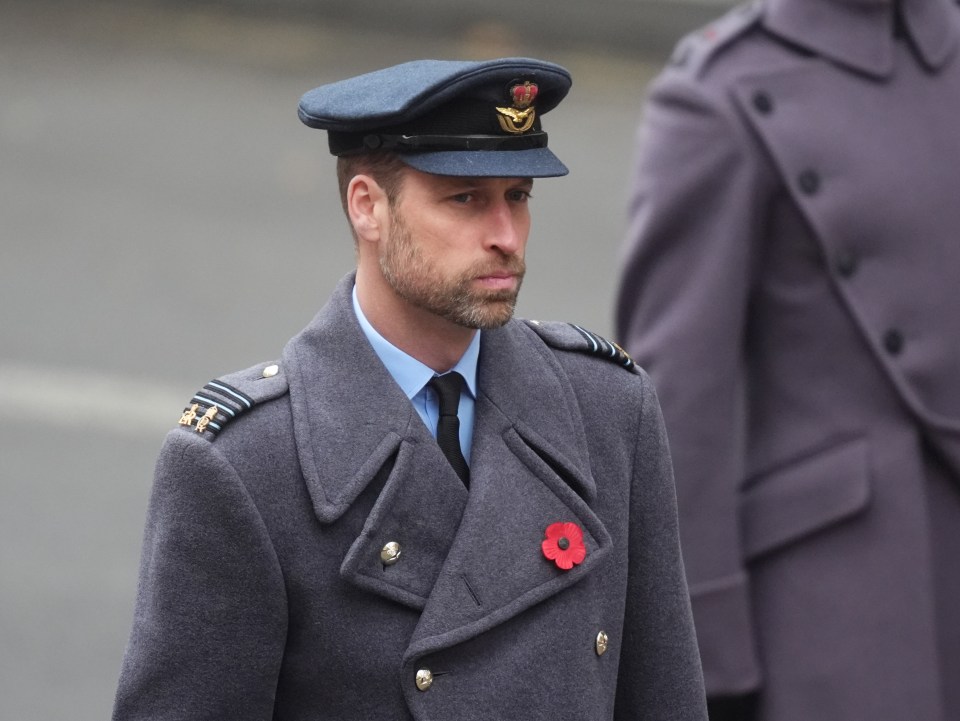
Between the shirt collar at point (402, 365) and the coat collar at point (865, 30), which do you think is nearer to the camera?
the shirt collar at point (402, 365)

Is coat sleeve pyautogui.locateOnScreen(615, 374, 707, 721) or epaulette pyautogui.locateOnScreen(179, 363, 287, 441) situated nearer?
epaulette pyautogui.locateOnScreen(179, 363, 287, 441)

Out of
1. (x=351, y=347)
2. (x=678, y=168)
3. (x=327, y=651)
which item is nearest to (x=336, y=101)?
(x=351, y=347)

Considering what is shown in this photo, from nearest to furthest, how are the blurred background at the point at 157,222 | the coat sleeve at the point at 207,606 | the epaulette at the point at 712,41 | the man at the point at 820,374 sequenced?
1. the coat sleeve at the point at 207,606
2. the man at the point at 820,374
3. the epaulette at the point at 712,41
4. the blurred background at the point at 157,222

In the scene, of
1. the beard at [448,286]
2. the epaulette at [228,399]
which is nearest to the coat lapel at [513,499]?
the beard at [448,286]

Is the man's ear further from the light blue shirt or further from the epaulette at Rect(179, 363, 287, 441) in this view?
the epaulette at Rect(179, 363, 287, 441)

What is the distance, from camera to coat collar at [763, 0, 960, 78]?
4117 millimetres

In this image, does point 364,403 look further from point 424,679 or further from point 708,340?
point 708,340

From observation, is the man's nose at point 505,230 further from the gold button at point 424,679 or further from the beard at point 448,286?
the gold button at point 424,679

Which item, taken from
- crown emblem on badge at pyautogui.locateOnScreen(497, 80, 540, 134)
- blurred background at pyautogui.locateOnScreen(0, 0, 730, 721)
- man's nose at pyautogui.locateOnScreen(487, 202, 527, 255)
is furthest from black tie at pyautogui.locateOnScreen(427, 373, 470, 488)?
blurred background at pyautogui.locateOnScreen(0, 0, 730, 721)

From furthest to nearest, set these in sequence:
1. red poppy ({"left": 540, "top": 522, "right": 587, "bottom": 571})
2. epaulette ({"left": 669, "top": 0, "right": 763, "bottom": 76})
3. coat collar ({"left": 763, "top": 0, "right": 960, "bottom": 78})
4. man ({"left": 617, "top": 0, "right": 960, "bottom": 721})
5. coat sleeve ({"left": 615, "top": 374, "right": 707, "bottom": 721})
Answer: epaulette ({"left": 669, "top": 0, "right": 763, "bottom": 76})
coat collar ({"left": 763, "top": 0, "right": 960, "bottom": 78})
man ({"left": 617, "top": 0, "right": 960, "bottom": 721})
coat sleeve ({"left": 615, "top": 374, "right": 707, "bottom": 721})
red poppy ({"left": 540, "top": 522, "right": 587, "bottom": 571})

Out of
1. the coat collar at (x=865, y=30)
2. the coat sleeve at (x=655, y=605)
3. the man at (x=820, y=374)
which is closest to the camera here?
the coat sleeve at (x=655, y=605)

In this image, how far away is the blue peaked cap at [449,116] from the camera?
109 inches

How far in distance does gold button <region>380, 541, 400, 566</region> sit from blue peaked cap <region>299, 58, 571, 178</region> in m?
0.53

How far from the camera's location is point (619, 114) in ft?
33.5
